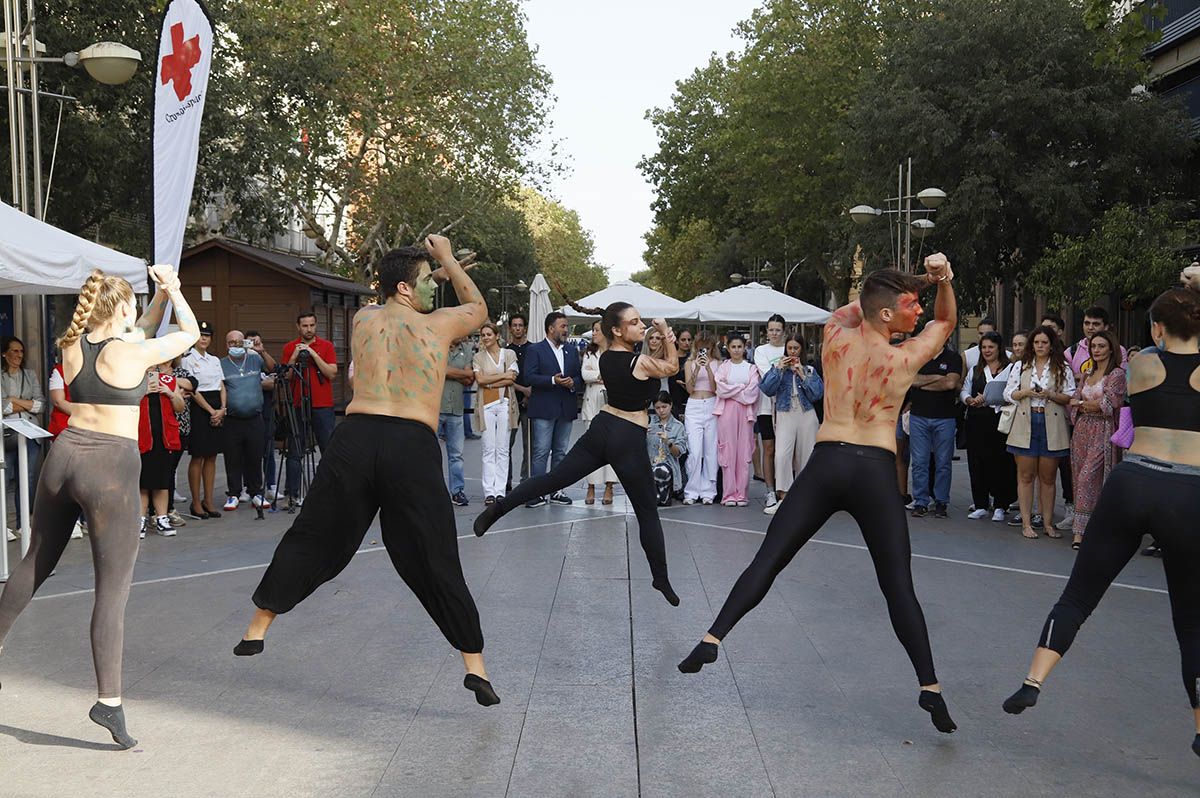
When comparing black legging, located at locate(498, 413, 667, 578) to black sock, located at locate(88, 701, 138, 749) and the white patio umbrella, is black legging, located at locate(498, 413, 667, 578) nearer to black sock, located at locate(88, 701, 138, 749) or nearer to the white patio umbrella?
black sock, located at locate(88, 701, 138, 749)

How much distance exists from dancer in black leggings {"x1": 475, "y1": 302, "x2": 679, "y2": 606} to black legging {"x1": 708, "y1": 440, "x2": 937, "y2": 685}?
1937 mm

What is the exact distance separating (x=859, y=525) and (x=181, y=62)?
818cm

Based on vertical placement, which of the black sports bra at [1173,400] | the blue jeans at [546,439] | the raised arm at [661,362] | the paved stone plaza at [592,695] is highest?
the raised arm at [661,362]

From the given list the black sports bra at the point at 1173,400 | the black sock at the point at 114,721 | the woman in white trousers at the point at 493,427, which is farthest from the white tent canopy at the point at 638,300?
the black sock at the point at 114,721

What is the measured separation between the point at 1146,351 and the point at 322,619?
4.60 m

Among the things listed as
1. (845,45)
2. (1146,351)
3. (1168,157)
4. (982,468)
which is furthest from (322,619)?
(845,45)

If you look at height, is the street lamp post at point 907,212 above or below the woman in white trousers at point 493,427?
above

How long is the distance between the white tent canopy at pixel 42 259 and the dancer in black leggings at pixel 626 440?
4.00 metres

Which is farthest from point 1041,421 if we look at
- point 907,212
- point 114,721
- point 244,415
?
point 907,212

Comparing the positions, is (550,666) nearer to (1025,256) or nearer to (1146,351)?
(1146,351)

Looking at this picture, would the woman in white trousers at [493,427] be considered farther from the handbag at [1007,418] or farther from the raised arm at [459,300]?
the raised arm at [459,300]

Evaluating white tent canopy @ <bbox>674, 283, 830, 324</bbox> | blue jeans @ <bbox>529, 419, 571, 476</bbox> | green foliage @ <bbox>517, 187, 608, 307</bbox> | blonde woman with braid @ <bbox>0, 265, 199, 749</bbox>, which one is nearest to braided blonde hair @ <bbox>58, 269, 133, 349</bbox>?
blonde woman with braid @ <bbox>0, 265, 199, 749</bbox>

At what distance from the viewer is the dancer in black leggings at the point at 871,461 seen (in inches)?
210

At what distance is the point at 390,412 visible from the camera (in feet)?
17.7
